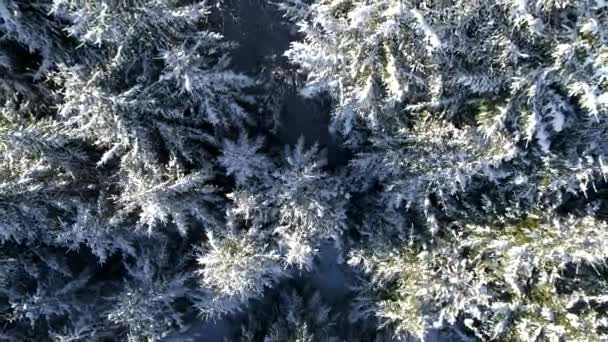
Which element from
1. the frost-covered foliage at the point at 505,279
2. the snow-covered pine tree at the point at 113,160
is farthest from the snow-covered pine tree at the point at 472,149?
the snow-covered pine tree at the point at 113,160

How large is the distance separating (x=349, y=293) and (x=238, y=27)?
4411 millimetres

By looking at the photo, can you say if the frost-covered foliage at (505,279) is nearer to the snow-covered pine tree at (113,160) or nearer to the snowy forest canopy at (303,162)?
the snowy forest canopy at (303,162)

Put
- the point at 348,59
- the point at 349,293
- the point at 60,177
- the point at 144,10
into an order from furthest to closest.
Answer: the point at 349,293 → the point at 60,177 → the point at 348,59 → the point at 144,10

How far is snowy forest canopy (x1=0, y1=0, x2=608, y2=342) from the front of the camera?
5.54m

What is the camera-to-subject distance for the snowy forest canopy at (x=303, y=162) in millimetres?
5535

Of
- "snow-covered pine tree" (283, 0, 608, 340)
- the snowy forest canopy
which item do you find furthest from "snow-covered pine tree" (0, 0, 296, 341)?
"snow-covered pine tree" (283, 0, 608, 340)

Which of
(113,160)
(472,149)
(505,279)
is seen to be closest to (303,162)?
(472,149)

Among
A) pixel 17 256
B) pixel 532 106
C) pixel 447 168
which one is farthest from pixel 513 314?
pixel 17 256

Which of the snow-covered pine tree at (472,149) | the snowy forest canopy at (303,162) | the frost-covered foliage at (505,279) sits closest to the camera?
the snow-covered pine tree at (472,149)

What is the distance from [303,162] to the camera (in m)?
6.23

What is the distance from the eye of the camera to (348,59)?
5.71 m

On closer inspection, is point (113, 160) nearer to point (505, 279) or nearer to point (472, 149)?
point (472, 149)

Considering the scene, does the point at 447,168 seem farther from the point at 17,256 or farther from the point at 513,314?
the point at 17,256

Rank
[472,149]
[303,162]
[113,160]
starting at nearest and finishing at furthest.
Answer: [472,149] → [303,162] → [113,160]
